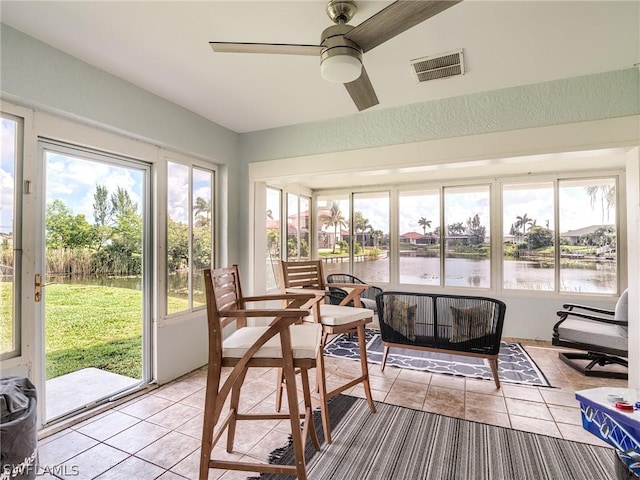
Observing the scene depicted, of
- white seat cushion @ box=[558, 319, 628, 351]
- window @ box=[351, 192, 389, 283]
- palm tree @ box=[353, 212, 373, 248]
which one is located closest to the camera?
white seat cushion @ box=[558, 319, 628, 351]

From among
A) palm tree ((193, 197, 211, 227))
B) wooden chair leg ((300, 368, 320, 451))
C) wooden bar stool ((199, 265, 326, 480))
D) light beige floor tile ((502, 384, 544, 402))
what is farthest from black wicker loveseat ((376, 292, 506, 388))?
palm tree ((193, 197, 211, 227))

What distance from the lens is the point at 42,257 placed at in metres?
2.14

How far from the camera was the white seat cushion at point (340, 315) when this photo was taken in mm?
2195

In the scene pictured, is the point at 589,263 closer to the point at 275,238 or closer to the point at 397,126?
the point at 397,126

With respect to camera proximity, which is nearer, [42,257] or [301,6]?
[301,6]

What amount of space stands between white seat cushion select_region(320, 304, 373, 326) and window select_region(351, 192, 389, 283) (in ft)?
10.7

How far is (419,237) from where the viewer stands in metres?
5.39

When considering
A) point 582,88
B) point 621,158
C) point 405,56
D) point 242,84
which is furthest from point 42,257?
point 621,158

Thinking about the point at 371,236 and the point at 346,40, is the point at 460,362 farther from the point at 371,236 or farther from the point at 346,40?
the point at 346,40

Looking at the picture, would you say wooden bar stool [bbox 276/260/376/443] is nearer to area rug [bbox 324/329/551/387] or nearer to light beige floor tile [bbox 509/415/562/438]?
light beige floor tile [bbox 509/415/562/438]

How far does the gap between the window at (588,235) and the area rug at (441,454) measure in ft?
10.8

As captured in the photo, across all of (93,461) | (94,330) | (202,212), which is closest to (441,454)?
(93,461)

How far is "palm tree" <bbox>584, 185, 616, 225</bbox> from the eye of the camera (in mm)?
4395

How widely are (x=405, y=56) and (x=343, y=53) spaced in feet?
2.78
